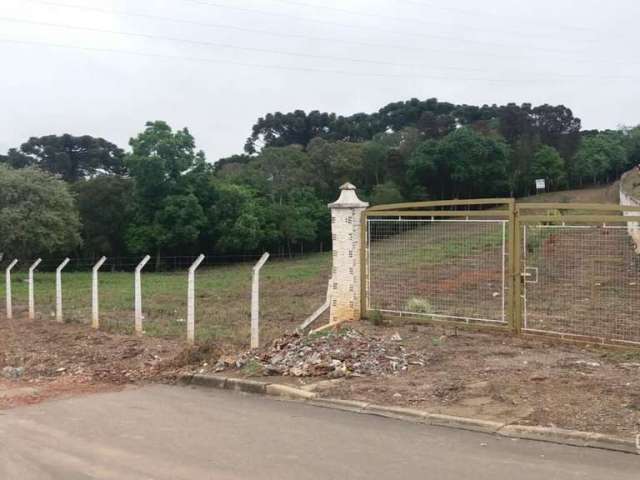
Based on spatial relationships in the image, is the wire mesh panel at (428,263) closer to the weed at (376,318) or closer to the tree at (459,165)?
the weed at (376,318)

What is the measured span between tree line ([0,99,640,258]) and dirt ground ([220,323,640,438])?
1143 inches

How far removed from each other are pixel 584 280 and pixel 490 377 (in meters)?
5.76

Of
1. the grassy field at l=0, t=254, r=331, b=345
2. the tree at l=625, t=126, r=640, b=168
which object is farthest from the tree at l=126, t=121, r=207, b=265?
the tree at l=625, t=126, r=640, b=168

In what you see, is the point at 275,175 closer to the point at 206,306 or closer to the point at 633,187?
the point at 633,187

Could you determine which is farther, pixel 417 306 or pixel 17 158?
pixel 17 158

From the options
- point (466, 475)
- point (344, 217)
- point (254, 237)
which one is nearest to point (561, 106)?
point (254, 237)

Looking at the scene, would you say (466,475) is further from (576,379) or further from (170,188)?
(170,188)

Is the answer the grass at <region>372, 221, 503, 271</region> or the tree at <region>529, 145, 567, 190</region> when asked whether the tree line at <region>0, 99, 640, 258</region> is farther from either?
the grass at <region>372, 221, 503, 271</region>

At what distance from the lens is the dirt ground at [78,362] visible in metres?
9.33

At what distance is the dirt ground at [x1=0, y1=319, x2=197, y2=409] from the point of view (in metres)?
9.33

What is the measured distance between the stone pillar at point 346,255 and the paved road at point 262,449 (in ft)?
12.7

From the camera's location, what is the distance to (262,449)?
5.96 m

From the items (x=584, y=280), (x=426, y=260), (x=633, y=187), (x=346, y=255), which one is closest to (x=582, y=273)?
(x=584, y=280)

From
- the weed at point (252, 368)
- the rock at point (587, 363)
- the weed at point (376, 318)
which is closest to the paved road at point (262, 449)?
the weed at point (252, 368)
